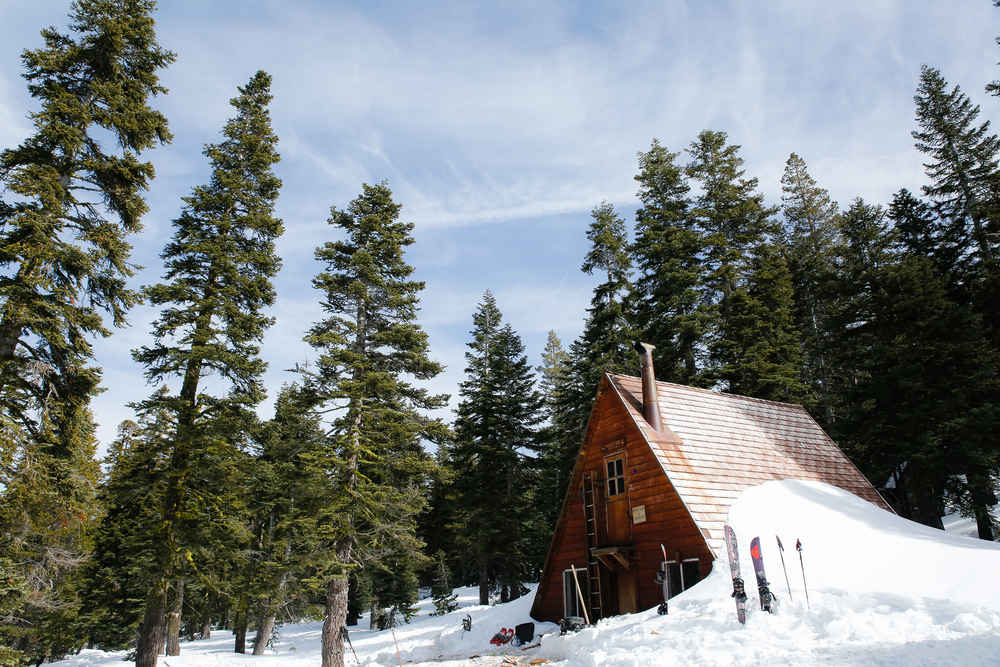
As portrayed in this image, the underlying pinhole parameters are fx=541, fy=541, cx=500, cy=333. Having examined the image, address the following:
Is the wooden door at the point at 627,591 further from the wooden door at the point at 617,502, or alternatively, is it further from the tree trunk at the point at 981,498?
Answer: the tree trunk at the point at 981,498

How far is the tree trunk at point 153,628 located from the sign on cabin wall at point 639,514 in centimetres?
1332

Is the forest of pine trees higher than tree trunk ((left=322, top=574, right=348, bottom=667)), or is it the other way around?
the forest of pine trees

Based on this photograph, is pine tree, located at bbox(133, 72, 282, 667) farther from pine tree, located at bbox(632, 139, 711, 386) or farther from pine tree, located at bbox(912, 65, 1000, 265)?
pine tree, located at bbox(912, 65, 1000, 265)

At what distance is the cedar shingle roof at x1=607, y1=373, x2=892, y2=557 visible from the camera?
47.0ft

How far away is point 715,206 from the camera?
31000 mm

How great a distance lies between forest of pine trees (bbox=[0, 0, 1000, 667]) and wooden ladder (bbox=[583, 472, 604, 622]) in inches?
200

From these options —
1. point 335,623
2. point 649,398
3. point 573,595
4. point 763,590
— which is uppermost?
point 649,398

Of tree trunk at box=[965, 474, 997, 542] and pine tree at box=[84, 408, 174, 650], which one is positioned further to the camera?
tree trunk at box=[965, 474, 997, 542]

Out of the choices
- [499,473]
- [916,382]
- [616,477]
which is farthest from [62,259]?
[916,382]

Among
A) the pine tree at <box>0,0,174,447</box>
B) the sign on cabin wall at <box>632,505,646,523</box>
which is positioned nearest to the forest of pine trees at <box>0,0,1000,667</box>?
the pine tree at <box>0,0,174,447</box>

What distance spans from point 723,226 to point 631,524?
21.3 metres

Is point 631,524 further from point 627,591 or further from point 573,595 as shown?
point 573,595

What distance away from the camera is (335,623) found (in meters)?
16.9

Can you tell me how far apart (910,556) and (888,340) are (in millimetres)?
15879
